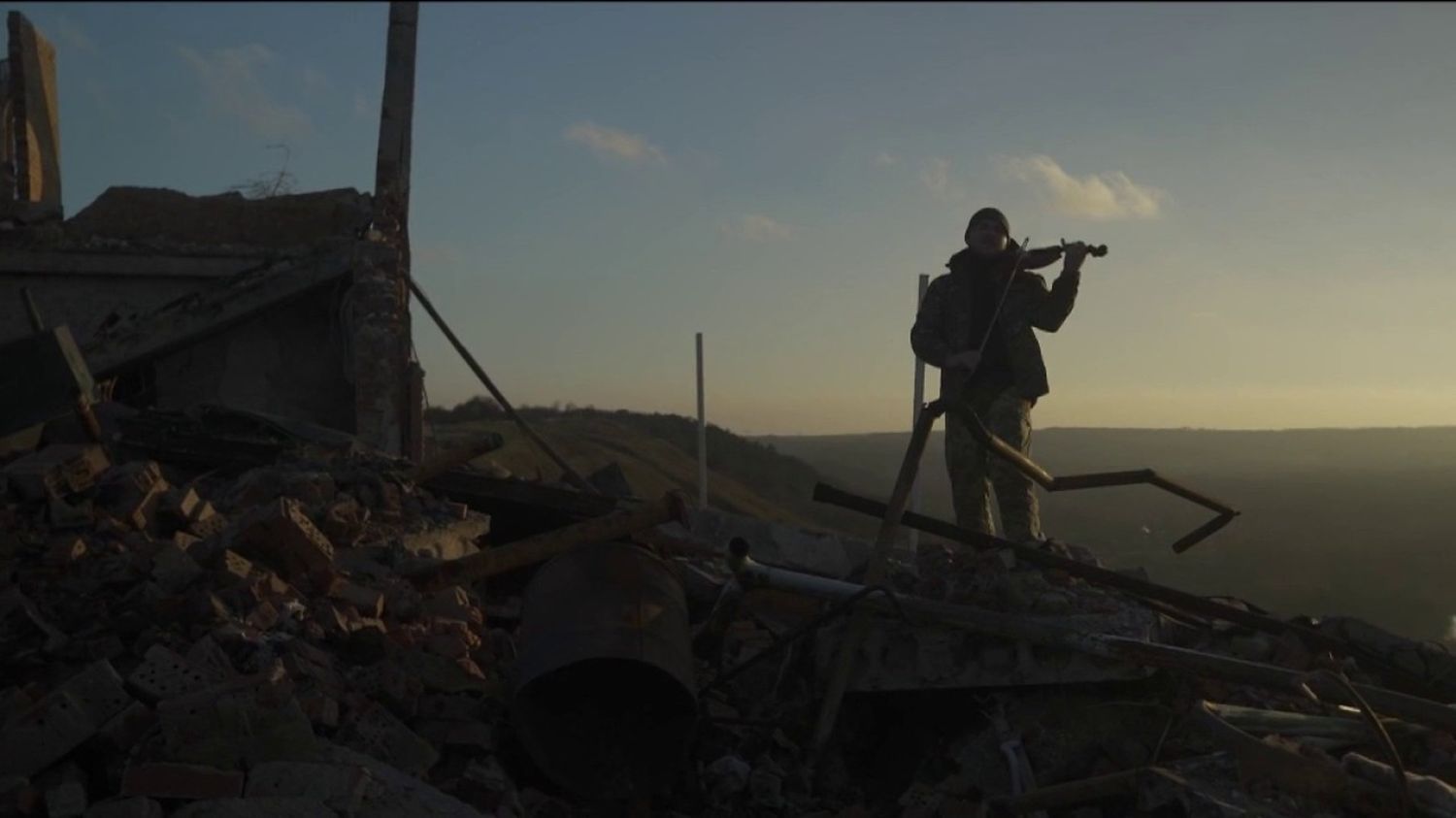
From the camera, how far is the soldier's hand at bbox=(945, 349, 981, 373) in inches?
242

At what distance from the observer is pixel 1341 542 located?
15.2 metres

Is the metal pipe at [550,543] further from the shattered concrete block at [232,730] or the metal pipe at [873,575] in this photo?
the shattered concrete block at [232,730]

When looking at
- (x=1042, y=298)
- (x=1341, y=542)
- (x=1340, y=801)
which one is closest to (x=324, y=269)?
(x=1042, y=298)

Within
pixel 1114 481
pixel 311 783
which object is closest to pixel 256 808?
pixel 311 783

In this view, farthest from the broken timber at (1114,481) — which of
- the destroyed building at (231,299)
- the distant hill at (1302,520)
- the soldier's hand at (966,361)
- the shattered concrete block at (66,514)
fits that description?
the destroyed building at (231,299)

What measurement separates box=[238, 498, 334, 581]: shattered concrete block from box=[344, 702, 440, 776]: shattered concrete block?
101 cm

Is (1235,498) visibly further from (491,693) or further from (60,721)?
(60,721)

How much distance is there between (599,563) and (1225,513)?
3078 millimetres

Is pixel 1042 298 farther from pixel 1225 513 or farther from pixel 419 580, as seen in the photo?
pixel 419 580

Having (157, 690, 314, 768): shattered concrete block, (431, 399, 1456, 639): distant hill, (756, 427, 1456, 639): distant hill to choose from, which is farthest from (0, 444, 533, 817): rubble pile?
(756, 427, 1456, 639): distant hill

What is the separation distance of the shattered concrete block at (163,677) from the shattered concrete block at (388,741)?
1.64ft

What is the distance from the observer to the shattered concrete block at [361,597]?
16.2ft

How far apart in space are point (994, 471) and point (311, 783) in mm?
3784

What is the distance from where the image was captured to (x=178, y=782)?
3436mm
